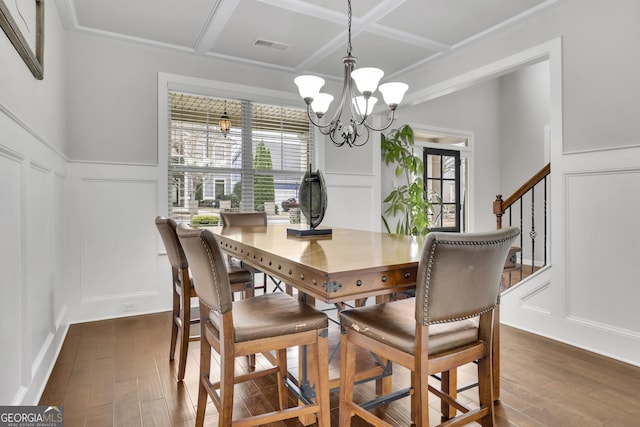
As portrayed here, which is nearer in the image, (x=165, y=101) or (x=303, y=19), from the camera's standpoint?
(x=303, y=19)

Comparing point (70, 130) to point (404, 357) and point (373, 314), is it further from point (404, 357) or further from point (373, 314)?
point (404, 357)

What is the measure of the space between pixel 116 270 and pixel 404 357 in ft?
10.2

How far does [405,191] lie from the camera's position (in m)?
5.12

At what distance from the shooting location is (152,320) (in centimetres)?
342

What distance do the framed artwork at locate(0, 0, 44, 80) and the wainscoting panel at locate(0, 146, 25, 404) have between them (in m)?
0.47

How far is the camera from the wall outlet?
11.6ft

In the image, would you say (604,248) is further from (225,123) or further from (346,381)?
(225,123)

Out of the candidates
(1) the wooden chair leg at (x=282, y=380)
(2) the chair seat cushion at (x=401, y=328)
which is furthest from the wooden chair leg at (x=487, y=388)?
(1) the wooden chair leg at (x=282, y=380)

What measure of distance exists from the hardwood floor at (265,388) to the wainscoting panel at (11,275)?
0.43m

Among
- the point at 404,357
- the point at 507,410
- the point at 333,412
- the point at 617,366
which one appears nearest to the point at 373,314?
the point at 404,357

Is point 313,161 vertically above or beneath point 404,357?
above

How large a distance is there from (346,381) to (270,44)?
3110 millimetres

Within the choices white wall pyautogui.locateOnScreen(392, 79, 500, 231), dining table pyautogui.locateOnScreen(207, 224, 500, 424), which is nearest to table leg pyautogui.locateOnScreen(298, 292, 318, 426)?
dining table pyautogui.locateOnScreen(207, 224, 500, 424)

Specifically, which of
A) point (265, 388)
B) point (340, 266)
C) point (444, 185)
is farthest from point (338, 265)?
point (444, 185)
